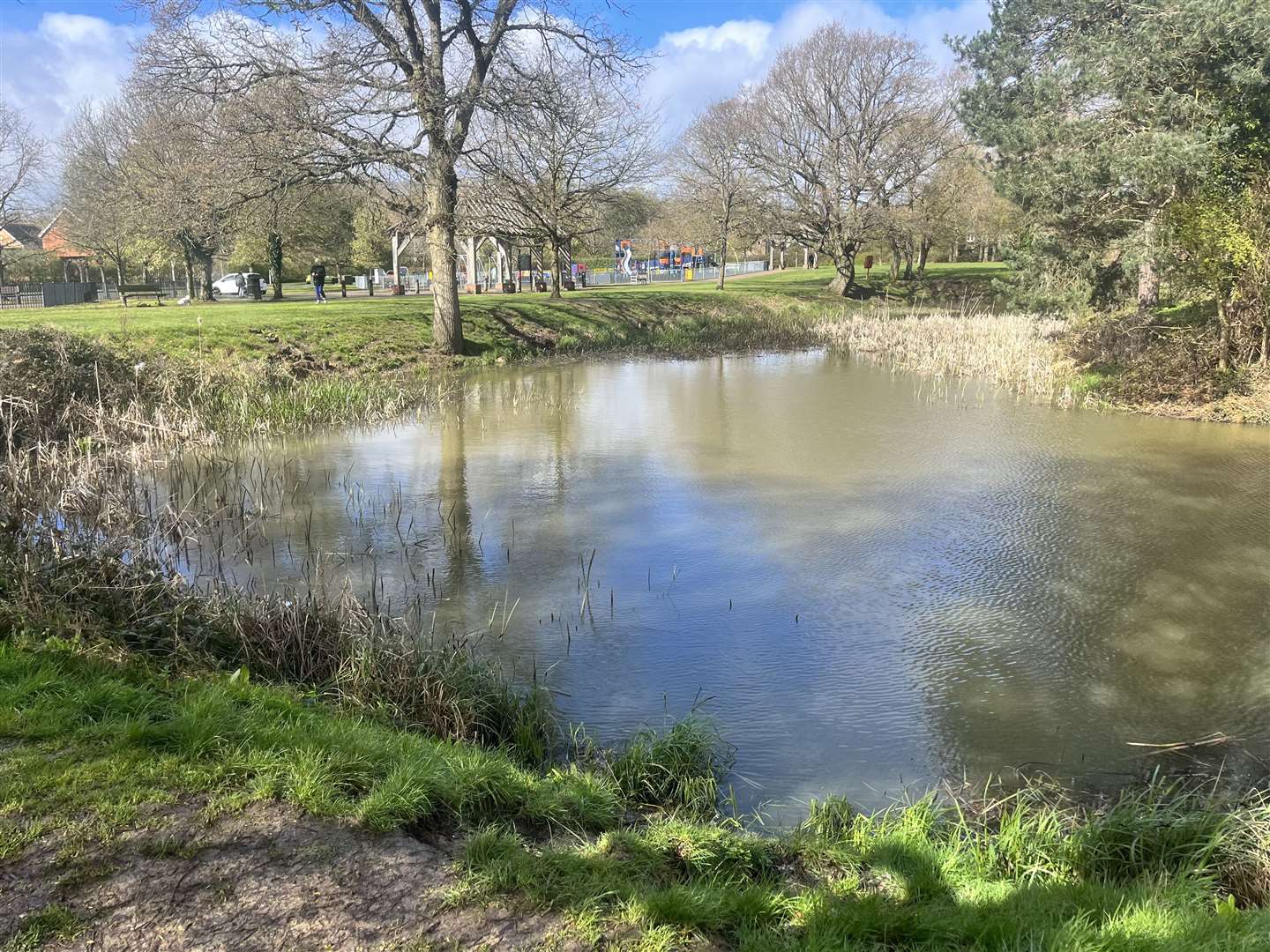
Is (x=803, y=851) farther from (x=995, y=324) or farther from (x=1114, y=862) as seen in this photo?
(x=995, y=324)

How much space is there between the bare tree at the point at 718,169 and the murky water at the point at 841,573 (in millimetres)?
27637

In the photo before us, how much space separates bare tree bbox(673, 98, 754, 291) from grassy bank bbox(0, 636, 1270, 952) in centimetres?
3594

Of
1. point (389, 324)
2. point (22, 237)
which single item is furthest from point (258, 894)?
point (22, 237)

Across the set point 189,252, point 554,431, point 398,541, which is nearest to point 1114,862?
point 398,541

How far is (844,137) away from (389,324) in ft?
80.8

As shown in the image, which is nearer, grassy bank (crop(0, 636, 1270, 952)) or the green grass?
the green grass

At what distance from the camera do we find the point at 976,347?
19812 millimetres

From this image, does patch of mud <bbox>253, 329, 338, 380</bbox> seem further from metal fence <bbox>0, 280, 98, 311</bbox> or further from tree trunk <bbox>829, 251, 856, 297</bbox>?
tree trunk <bbox>829, 251, 856, 297</bbox>

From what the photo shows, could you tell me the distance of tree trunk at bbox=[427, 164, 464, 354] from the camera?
57.6 ft

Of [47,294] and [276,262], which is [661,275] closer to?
[276,262]

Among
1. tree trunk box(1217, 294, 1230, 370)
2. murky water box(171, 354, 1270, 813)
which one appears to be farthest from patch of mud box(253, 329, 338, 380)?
tree trunk box(1217, 294, 1230, 370)

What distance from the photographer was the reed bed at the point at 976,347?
55.6 ft

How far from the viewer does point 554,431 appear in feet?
42.9

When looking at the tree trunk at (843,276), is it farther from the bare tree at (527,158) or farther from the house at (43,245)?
the house at (43,245)
